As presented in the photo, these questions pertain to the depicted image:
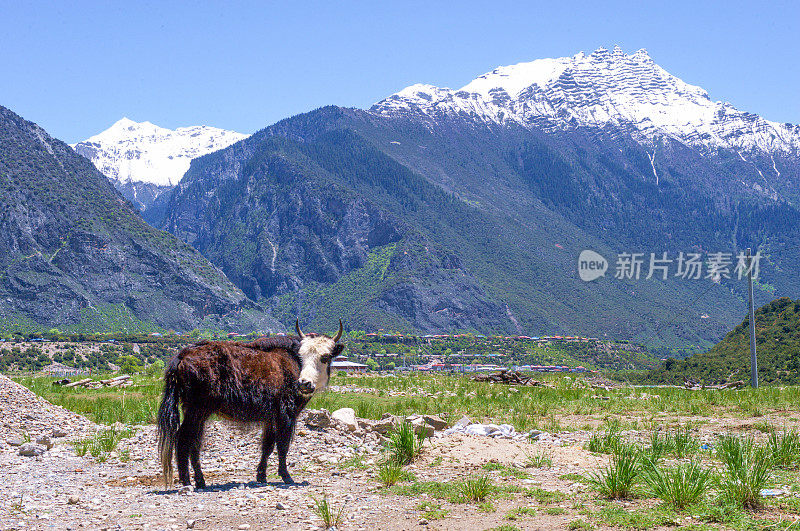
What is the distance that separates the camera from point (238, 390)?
1081 cm

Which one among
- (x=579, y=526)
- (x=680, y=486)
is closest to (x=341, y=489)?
(x=579, y=526)

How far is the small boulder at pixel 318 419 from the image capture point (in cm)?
1473

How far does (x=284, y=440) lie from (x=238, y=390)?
1090mm

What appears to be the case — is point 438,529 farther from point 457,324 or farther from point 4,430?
point 457,324

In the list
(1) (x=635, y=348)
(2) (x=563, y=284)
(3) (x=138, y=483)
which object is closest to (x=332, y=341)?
(3) (x=138, y=483)

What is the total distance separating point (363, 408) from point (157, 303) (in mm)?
129966

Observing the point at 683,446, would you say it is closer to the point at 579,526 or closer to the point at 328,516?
the point at 579,526

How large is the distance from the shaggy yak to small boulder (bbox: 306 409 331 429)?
3.32 meters

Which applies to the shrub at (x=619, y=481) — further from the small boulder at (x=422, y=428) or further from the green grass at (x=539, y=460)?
the small boulder at (x=422, y=428)

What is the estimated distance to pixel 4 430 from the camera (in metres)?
15.3

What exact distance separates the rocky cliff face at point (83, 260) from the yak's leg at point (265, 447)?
115484 mm

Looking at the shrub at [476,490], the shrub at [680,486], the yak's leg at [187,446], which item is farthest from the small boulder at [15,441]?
the shrub at [680,486]

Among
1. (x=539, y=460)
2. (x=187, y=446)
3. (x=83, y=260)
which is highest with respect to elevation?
(x=83, y=260)

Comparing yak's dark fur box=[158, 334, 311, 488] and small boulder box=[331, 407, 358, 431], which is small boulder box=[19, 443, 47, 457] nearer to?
yak's dark fur box=[158, 334, 311, 488]
